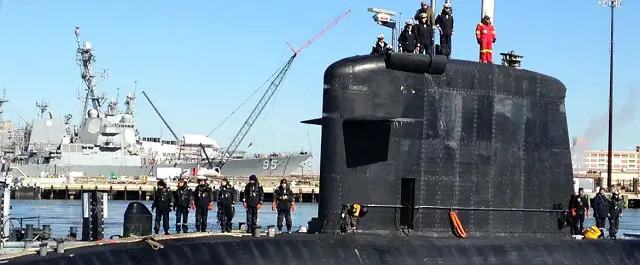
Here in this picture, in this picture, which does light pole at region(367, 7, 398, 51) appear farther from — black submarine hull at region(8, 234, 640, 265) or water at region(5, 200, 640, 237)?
water at region(5, 200, 640, 237)

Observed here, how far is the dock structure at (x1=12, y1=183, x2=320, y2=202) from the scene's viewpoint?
6931 cm

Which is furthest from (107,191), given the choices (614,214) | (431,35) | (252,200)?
(431,35)

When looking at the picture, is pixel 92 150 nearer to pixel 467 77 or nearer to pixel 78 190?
pixel 78 190

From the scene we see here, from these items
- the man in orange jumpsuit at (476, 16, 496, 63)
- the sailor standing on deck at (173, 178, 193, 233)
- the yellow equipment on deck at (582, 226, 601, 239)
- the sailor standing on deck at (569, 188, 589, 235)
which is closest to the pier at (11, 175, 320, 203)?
the sailor standing on deck at (173, 178, 193, 233)

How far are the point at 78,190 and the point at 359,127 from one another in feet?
204

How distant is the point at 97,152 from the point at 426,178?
78.3 m

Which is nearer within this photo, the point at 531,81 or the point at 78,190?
the point at 531,81

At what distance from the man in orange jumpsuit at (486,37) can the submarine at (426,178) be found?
715 millimetres

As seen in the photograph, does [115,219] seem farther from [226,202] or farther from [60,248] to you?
[60,248]

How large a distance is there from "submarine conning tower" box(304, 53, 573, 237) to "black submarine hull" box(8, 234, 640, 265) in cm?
36

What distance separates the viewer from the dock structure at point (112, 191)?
227ft

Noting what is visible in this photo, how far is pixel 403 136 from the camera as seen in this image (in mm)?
14031

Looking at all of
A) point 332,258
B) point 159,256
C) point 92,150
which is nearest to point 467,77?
point 332,258

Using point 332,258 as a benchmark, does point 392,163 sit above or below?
above
